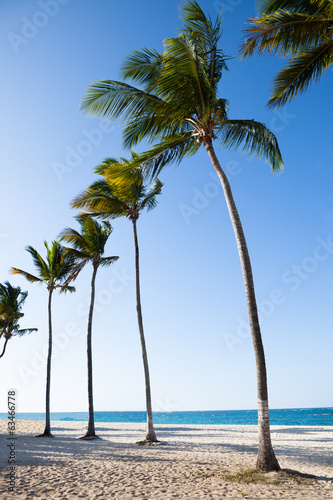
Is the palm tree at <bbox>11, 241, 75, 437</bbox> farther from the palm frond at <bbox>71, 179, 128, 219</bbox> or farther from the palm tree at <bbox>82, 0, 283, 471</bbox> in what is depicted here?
the palm tree at <bbox>82, 0, 283, 471</bbox>

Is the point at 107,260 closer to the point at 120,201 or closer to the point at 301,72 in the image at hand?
the point at 120,201

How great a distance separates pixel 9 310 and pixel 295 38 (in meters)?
22.2

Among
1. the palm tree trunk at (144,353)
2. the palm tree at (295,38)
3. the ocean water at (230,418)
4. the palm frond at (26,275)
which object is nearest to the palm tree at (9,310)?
the palm frond at (26,275)

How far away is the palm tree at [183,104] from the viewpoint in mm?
8656

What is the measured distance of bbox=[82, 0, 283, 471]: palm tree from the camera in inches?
341

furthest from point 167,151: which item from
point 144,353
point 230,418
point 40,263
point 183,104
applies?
point 230,418

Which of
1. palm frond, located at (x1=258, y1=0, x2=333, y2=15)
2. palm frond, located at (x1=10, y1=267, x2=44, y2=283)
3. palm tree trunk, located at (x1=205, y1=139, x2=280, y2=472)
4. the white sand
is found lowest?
the white sand

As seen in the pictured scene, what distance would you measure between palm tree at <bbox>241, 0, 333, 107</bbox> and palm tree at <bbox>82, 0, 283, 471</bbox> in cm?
152

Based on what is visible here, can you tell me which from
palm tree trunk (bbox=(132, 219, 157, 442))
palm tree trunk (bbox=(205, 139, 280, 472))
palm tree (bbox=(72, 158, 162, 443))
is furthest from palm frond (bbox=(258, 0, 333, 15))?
palm tree trunk (bbox=(132, 219, 157, 442))

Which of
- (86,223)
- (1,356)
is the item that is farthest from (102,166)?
(1,356)

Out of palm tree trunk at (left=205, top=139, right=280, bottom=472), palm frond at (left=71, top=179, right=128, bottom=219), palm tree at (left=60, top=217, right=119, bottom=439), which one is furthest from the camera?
palm tree at (left=60, top=217, right=119, bottom=439)

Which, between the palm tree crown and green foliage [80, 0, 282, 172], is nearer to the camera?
green foliage [80, 0, 282, 172]

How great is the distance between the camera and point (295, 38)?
7324 millimetres

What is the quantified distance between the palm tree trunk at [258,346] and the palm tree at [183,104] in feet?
0.09
